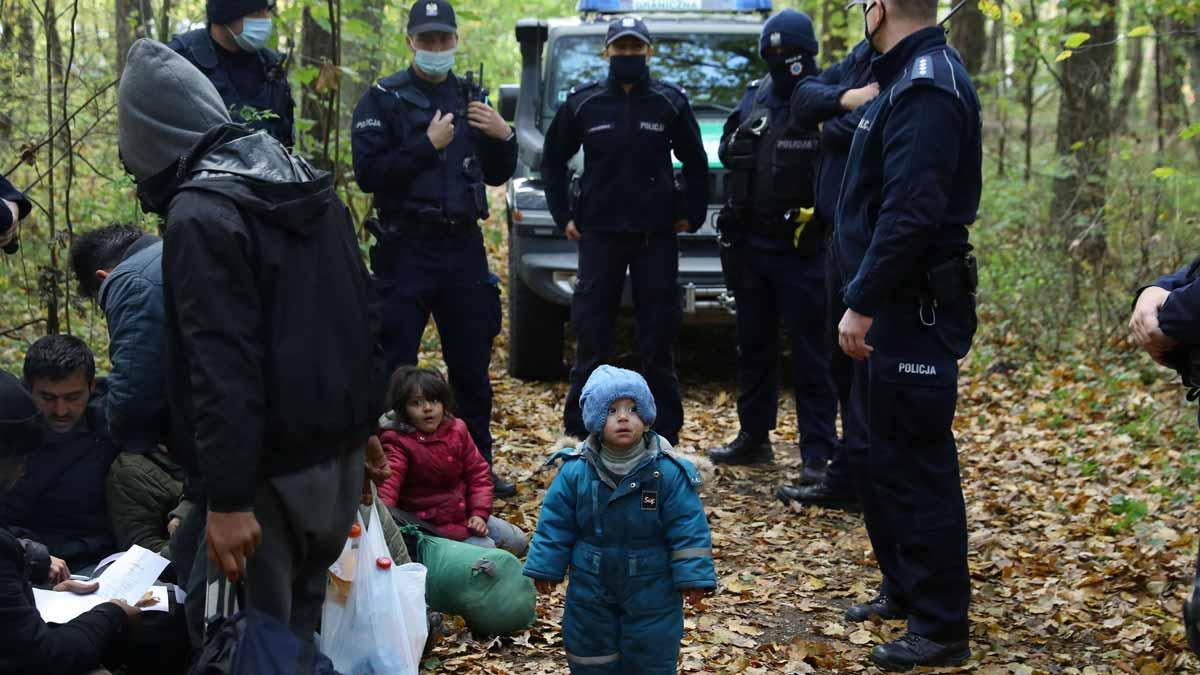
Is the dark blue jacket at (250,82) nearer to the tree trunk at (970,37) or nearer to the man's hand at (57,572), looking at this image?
the man's hand at (57,572)

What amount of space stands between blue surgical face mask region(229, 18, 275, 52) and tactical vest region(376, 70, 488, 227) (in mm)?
569

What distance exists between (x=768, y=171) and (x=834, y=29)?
7.63 metres

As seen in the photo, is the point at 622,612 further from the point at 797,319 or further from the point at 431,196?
the point at 797,319

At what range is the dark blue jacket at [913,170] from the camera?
4078 mm

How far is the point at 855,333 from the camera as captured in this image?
168 inches

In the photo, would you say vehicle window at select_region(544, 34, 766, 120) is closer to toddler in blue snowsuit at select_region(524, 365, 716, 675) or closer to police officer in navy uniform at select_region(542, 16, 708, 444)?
police officer in navy uniform at select_region(542, 16, 708, 444)

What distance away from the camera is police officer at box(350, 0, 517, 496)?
19.0ft

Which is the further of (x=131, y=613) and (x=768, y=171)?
(x=768, y=171)

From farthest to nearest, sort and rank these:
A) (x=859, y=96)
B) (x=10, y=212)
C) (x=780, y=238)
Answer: (x=780, y=238)
(x=859, y=96)
(x=10, y=212)

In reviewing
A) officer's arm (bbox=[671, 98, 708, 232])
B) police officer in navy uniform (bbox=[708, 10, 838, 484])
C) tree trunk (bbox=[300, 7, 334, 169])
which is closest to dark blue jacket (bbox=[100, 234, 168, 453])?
police officer in navy uniform (bbox=[708, 10, 838, 484])

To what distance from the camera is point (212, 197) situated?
2.88 metres

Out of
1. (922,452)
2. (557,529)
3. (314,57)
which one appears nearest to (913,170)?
(922,452)

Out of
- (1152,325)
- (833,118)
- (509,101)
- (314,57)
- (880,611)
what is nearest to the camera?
(1152,325)

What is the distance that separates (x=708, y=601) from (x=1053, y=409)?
4.08 metres
